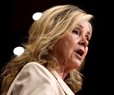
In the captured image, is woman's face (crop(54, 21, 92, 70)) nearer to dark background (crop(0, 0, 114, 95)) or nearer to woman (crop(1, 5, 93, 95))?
woman (crop(1, 5, 93, 95))

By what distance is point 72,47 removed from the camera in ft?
4.39

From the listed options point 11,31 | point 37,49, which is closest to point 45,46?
point 37,49

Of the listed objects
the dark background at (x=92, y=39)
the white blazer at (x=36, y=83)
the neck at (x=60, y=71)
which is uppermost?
the white blazer at (x=36, y=83)

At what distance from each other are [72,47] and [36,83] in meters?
0.26

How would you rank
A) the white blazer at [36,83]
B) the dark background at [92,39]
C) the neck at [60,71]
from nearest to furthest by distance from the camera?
the white blazer at [36,83], the neck at [60,71], the dark background at [92,39]

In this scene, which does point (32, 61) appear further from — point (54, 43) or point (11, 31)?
point (11, 31)

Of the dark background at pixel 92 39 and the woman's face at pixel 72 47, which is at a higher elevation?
the woman's face at pixel 72 47

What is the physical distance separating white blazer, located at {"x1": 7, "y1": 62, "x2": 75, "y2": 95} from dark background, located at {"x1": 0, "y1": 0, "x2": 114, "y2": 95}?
1.53 m

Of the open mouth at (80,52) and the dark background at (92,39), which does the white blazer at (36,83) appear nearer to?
the open mouth at (80,52)

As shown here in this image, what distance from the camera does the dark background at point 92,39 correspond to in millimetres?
2795

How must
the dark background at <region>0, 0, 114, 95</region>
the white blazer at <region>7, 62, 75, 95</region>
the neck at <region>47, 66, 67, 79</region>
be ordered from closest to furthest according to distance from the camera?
1. the white blazer at <region>7, 62, 75, 95</region>
2. the neck at <region>47, 66, 67, 79</region>
3. the dark background at <region>0, 0, 114, 95</region>

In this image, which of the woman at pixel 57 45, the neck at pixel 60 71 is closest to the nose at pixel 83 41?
the woman at pixel 57 45

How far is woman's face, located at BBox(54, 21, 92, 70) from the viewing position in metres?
1.32

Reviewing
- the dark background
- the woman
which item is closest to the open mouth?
the woman
